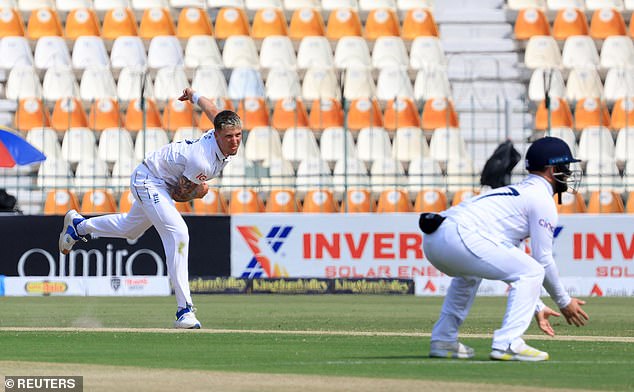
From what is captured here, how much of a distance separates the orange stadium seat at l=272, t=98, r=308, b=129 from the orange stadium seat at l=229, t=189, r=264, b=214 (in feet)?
7.22

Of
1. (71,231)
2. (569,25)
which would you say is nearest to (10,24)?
(569,25)

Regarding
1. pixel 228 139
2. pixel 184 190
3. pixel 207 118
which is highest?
pixel 207 118

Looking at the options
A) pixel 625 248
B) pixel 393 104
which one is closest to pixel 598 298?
pixel 625 248

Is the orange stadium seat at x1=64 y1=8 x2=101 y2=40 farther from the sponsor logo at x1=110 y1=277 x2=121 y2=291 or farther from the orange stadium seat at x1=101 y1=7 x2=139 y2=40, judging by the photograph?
the sponsor logo at x1=110 y1=277 x2=121 y2=291

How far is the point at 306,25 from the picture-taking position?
28.5 m

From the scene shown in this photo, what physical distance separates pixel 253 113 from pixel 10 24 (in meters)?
5.79

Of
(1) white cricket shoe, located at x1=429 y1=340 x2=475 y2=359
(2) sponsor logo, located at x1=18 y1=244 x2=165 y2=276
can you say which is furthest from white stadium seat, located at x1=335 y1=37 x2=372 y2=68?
(1) white cricket shoe, located at x1=429 y1=340 x2=475 y2=359

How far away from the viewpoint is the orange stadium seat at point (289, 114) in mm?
26234

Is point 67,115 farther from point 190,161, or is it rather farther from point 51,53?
point 190,161

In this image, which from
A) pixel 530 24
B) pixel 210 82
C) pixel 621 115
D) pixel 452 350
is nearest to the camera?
pixel 452 350

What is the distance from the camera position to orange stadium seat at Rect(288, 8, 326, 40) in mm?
28428

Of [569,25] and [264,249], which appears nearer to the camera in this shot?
[264,249]

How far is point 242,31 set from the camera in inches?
1125

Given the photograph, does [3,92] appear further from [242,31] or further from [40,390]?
[40,390]
